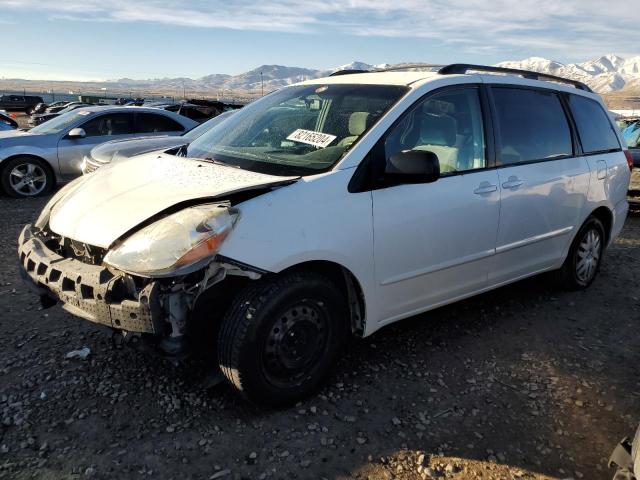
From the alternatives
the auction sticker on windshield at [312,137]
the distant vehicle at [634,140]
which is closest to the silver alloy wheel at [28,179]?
the auction sticker on windshield at [312,137]

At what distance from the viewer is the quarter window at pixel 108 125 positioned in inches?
373

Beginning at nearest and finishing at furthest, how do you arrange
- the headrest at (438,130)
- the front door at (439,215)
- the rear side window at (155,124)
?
the front door at (439,215), the headrest at (438,130), the rear side window at (155,124)

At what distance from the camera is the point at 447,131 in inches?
140

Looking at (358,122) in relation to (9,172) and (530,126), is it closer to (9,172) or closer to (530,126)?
(530,126)

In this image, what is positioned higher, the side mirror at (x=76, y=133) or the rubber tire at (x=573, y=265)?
the side mirror at (x=76, y=133)

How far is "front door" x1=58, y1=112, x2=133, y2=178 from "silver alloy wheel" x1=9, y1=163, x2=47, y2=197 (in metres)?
0.34

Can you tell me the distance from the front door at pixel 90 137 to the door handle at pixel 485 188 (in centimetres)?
769

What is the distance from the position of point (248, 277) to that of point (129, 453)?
1.02 m

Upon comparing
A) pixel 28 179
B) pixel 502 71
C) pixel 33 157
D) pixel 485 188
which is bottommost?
pixel 28 179

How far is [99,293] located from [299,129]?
1638 millimetres

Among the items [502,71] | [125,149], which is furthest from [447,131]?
[125,149]

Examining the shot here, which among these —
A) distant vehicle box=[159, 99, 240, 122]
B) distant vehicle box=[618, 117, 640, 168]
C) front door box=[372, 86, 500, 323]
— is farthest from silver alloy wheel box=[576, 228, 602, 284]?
distant vehicle box=[159, 99, 240, 122]

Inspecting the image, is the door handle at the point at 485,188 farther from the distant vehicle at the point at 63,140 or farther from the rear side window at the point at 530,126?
the distant vehicle at the point at 63,140

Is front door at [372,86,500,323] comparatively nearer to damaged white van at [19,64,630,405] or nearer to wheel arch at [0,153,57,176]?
damaged white van at [19,64,630,405]
